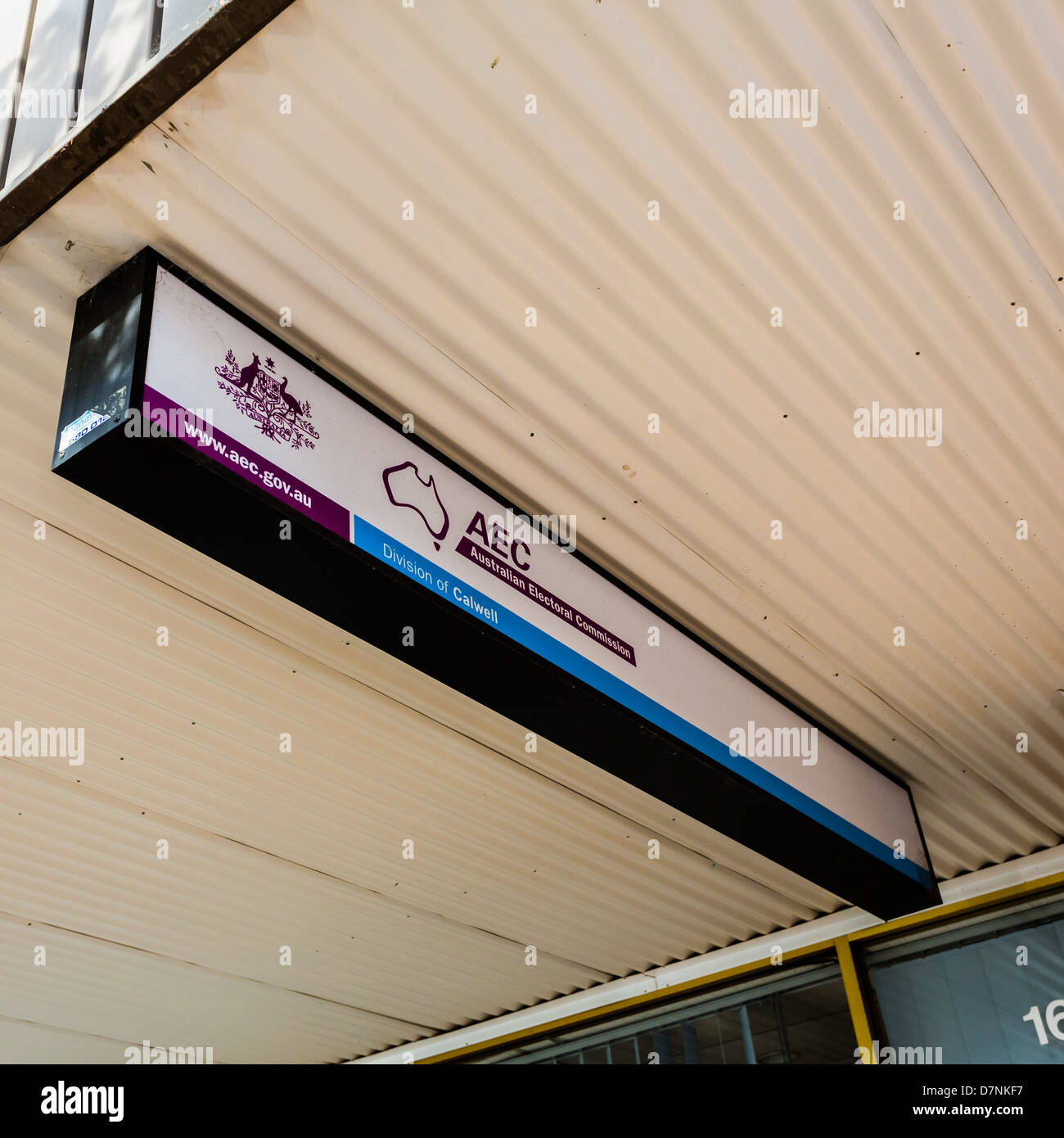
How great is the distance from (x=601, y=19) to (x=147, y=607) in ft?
7.99

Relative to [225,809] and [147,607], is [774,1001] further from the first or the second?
[147,607]

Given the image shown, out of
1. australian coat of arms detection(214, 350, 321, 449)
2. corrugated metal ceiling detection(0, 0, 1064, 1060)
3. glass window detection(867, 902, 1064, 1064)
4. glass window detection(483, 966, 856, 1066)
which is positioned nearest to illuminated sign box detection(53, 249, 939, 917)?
australian coat of arms detection(214, 350, 321, 449)

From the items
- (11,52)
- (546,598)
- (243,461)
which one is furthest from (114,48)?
(546,598)

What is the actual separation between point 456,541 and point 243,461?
75cm

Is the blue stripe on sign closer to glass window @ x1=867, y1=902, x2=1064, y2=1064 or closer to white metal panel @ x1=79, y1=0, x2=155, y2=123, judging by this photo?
glass window @ x1=867, y1=902, x2=1064, y2=1064

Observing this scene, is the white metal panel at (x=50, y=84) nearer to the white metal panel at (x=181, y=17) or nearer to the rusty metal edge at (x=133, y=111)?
the rusty metal edge at (x=133, y=111)

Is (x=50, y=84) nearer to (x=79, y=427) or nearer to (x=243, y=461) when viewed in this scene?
(x=79, y=427)

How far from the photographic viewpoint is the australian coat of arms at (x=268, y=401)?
257 cm

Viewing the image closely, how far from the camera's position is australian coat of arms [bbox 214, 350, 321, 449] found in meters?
2.57

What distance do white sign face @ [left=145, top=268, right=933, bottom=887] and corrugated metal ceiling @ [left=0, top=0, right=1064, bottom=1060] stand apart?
0.14m

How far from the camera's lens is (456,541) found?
3.01 m

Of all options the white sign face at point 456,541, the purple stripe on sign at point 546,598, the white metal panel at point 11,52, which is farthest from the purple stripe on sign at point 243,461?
the white metal panel at point 11,52

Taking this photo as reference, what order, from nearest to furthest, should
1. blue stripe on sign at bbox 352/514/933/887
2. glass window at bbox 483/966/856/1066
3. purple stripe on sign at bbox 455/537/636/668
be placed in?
blue stripe on sign at bbox 352/514/933/887, purple stripe on sign at bbox 455/537/636/668, glass window at bbox 483/966/856/1066

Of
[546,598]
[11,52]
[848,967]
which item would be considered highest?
[11,52]
